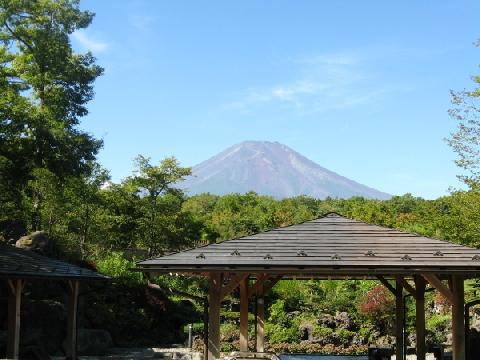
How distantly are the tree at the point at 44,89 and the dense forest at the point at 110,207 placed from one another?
4cm

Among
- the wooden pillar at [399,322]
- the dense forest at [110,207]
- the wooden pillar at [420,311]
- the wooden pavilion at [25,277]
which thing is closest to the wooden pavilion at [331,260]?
the wooden pillar at [420,311]

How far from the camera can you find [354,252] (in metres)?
10.3

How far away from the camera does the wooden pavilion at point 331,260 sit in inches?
380

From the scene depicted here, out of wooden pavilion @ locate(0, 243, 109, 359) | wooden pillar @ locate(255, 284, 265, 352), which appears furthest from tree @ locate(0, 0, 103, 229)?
wooden pillar @ locate(255, 284, 265, 352)

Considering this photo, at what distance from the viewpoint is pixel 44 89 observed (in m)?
23.2

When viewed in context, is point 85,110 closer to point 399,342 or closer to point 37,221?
point 37,221

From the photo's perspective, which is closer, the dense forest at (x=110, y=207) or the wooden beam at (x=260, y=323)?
the wooden beam at (x=260, y=323)

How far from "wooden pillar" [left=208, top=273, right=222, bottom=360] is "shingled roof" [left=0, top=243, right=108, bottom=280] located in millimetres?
4334

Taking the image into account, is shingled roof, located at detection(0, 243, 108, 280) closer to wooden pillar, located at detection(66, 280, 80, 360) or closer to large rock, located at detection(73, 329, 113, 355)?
wooden pillar, located at detection(66, 280, 80, 360)

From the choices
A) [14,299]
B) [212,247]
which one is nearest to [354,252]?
[212,247]

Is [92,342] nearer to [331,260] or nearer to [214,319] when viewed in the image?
[214,319]

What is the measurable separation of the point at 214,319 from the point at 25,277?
4568mm

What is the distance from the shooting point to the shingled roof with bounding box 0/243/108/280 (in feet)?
39.2

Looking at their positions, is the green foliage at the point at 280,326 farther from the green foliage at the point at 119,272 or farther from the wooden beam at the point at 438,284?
the wooden beam at the point at 438,284
